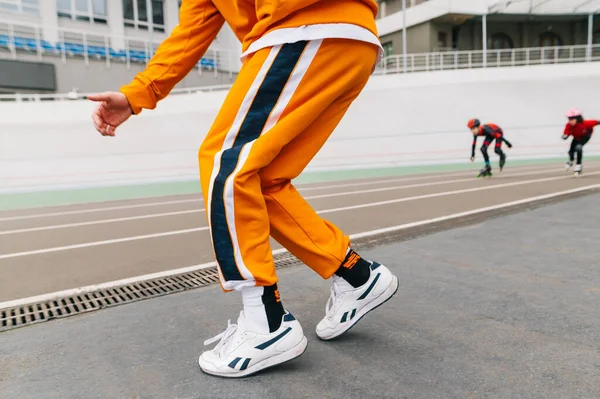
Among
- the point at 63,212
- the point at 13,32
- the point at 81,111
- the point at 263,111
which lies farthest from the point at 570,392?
the point at 13,32

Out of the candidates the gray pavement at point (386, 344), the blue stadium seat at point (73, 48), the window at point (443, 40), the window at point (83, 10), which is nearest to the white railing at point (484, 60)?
the window at point (443, 40)

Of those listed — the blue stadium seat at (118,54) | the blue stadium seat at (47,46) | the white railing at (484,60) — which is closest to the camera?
the blue stadium seat at (47,46)

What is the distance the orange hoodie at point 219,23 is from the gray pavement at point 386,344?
990 mm

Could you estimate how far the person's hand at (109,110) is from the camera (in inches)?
69.7

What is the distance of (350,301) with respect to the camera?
6.05ft

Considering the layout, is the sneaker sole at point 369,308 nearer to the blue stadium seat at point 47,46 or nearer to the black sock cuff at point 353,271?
the black sock cuff at point 353,271

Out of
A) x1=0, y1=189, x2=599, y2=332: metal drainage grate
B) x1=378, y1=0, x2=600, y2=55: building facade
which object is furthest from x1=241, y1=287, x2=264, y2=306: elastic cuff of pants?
x1=378, y1=0, x2=600, y2=55: building facade

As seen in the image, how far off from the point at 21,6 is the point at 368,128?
1854cm

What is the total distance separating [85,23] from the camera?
25156mm

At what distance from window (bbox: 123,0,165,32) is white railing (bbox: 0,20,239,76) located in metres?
1.24

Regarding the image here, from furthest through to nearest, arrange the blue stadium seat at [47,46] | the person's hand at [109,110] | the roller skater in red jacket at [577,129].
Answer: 1. the blue stadium seat at [47,46]
2. the roller skater in red jacket at [577,129]
3. the person's hand at [109,110]

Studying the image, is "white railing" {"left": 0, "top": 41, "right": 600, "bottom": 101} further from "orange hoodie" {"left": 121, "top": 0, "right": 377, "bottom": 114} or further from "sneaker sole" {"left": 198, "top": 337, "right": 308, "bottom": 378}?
"sneaker sole" {"left": 198, "top": 337, "right": 308, "bottom": 378}

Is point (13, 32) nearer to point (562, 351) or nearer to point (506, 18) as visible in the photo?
point (562, 351)

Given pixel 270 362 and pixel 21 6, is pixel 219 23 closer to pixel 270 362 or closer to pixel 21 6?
pixel 270 362
